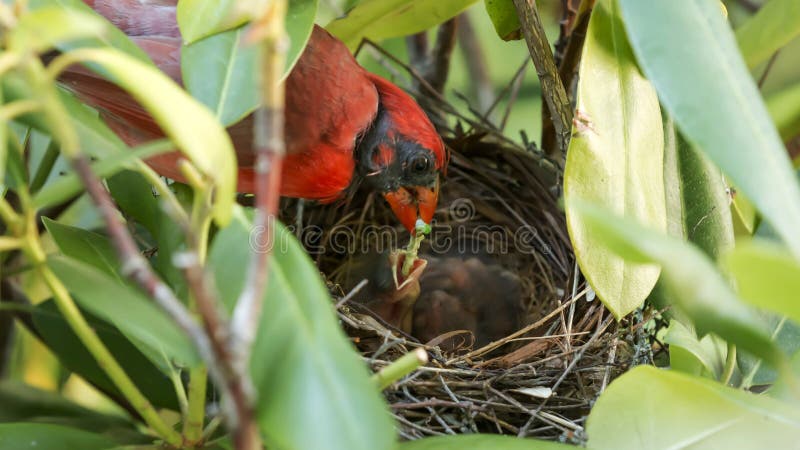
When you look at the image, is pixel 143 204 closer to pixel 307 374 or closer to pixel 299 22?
Result: pixel 299 22

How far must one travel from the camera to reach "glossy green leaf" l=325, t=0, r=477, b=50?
66.6 inches

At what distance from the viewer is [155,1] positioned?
5.65 ft

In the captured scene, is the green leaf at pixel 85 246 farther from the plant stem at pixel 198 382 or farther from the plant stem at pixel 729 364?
the plant stem at pixel 729 364

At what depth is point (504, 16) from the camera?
1593 mm

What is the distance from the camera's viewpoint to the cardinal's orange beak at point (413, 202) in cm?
219

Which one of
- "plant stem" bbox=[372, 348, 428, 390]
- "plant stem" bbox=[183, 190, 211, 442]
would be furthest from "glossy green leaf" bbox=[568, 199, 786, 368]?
"plant stem" bbox=[183, 190, 211, 442]

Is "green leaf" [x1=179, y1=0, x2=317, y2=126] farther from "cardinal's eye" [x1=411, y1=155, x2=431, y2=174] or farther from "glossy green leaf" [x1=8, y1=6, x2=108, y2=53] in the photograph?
"cardinal's eye" [x1=411, y1=155, x2=431, y2=174]

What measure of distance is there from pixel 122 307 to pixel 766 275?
599mm

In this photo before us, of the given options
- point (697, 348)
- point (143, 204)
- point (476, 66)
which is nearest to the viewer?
point (697, 348)

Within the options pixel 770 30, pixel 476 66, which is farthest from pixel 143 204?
pixel 476 66

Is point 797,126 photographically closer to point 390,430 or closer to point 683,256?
point 683,256

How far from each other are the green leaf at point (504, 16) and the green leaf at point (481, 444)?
792mm

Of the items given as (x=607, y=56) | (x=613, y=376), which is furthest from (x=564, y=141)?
(x=613, y=376)

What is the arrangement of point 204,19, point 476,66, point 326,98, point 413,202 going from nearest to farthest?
1. point 204,19
2. point 326,98
3. point 413,202
4. point 476,66
